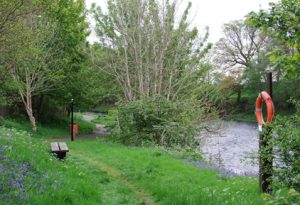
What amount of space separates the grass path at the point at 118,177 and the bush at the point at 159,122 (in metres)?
4.02

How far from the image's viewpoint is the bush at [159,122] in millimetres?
16328

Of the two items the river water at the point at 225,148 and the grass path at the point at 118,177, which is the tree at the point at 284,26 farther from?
the river water at the point at 225,148

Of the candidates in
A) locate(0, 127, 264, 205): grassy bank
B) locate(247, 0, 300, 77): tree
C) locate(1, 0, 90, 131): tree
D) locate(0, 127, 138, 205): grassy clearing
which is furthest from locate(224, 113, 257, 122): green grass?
locate(247, 0, 300, 77): tree

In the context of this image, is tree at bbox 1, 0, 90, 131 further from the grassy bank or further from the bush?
the grassy bank

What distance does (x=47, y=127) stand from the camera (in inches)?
1043

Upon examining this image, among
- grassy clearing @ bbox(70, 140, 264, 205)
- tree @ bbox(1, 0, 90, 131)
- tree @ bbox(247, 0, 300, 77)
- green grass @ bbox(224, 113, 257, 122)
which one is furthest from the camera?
green grass @ bbox(224, 113, 257, 122)

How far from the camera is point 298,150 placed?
5.13 m

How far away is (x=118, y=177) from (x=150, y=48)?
11.8 m

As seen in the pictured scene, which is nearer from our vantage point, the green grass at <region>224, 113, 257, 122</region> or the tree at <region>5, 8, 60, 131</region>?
the tree at <region>5, 8, 60, 131</region>

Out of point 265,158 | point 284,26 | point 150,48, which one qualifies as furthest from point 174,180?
point 150,48

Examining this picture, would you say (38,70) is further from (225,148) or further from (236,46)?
(236,46)

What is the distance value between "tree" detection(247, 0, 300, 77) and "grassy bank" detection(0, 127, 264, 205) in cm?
309

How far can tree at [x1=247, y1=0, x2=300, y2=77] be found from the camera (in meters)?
3.26

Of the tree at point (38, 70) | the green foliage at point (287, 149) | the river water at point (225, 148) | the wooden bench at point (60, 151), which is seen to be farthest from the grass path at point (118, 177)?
the tree at point (38, 70)
